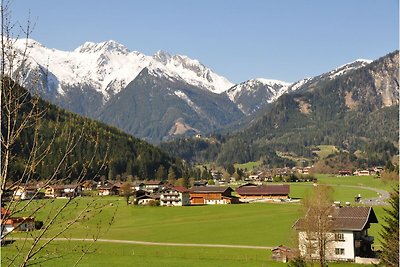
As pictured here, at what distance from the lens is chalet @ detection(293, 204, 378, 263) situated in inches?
2076

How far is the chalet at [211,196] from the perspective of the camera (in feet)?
420

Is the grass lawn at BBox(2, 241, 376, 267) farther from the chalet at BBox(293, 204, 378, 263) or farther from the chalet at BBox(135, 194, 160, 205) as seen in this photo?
the chalet at BBox(135, 194, 160, 205)

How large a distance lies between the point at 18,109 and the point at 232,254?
49.0 m

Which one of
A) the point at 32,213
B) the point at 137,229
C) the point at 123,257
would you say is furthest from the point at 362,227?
the point at 32,213

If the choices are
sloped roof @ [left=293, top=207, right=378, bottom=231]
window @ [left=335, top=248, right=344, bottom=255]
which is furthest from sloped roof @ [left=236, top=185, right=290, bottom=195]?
window @ [left=335, top=248, right=344, bottom=255]

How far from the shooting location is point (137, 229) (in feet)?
271

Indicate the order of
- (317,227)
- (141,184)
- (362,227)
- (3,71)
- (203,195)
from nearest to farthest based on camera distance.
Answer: (3,71) < (317,227) < (362,227) < (203,195) < (141,184)

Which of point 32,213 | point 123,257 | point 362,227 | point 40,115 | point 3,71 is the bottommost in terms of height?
point 123,257

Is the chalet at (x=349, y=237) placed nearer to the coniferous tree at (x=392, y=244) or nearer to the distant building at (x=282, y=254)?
the distant building at (x=282, y=254)

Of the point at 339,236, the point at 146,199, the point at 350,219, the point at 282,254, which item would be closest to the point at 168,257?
the point at 282,254

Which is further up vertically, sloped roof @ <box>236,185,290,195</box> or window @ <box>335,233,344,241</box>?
sloped roof @ <box>236,185,290,195</box>

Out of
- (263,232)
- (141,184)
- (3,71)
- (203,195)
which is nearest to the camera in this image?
(3,71)

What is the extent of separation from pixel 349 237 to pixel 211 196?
75721 mm

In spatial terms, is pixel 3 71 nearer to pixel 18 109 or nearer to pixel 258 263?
pixel 18 109
